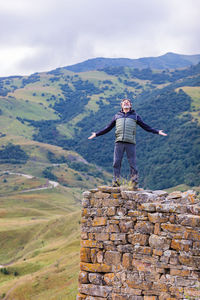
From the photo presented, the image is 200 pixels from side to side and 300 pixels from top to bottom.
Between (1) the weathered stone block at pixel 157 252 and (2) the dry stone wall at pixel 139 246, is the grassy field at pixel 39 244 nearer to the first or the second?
(2) the dry stone wall at pixel 139 246

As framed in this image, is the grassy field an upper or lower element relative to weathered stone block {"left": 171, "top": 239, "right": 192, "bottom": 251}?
lower

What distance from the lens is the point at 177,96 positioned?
14862cm

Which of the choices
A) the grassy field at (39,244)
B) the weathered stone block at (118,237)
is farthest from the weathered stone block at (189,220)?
the grassy field at (39,244)

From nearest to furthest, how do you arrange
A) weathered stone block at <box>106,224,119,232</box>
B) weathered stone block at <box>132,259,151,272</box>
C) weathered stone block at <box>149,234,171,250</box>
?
weathered stone block at <box>149,234,171,250</box>, weathered stone block at <box>132,259,151,272</box>, weathered stone block at <box>106,224,119,232</box>

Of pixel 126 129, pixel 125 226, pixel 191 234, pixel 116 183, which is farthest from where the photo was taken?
pixel 126 129

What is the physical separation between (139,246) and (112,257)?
1.76 feet

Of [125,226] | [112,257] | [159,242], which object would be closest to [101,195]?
[125,226]

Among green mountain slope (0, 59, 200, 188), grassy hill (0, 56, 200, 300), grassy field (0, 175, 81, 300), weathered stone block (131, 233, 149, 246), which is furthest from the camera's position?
green mountain slope (0, 59, 200, 188)

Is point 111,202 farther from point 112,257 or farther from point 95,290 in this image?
point 95,290

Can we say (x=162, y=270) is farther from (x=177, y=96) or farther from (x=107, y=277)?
(x=177, y=96)

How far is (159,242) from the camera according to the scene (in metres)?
6.03

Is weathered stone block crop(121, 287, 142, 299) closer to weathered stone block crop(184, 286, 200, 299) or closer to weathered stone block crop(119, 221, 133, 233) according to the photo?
weathered stone block crop(184, 286, 200, 299)

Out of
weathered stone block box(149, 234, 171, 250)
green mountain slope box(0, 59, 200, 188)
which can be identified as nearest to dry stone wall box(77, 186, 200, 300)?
weathered stone block box(149, 234, 171, 250)

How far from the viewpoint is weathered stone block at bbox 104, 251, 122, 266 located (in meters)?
6.41
